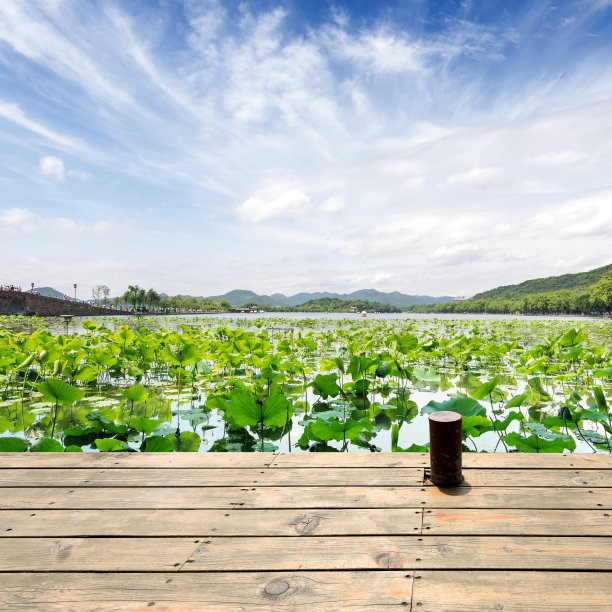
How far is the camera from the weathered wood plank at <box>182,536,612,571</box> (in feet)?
3.23

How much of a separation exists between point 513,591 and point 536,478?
0.65 metres

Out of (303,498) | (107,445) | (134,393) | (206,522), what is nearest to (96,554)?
(206,522)

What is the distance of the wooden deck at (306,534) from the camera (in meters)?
0.90

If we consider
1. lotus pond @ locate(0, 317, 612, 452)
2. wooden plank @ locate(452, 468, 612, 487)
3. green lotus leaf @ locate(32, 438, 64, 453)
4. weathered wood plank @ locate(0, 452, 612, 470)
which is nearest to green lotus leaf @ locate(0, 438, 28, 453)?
lotus pond @ locate(0, 317, 612, 452)

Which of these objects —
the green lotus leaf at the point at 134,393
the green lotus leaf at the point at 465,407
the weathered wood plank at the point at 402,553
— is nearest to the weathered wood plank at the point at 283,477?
the weathered wood plank at the point at 402,553

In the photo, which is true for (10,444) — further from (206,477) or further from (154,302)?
(154,302)

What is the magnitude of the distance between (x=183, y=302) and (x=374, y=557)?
218ft

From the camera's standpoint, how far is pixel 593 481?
1398mm

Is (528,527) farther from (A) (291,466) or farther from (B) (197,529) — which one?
(B) (197,529)

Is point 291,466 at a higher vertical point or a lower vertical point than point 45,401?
higher

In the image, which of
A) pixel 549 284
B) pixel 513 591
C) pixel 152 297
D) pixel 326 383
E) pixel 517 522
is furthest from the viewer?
pixel 549 284

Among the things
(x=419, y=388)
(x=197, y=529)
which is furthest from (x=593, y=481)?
(x=419, y=388)

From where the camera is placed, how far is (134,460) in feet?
5.41

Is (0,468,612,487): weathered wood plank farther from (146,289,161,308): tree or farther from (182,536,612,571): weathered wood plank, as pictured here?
(146,289,161,308): tree
